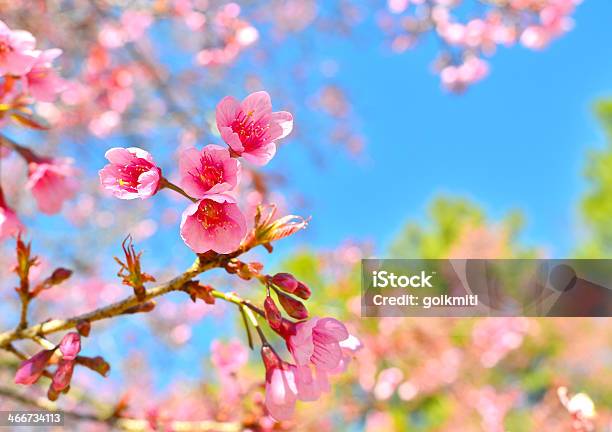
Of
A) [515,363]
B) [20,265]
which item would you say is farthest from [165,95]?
[515,363]

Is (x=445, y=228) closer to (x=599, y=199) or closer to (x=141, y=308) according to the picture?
(x=599, y=199)

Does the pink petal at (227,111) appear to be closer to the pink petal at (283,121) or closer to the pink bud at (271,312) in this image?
the pink petal at (283,121)

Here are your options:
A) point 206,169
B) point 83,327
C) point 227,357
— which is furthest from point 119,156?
point 227,357

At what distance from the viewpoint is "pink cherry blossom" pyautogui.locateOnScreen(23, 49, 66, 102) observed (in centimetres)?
98

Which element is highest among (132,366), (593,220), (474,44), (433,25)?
(593,220)

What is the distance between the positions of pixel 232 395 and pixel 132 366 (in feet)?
15.8

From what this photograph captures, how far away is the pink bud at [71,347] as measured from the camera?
0.72m

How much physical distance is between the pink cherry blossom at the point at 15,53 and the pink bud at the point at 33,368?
478 millimetres

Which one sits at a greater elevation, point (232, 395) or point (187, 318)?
point (187, 318)

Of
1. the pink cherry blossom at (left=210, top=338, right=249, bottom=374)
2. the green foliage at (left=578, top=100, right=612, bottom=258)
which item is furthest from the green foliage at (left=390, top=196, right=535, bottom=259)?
the pink cherry blossom at (left=210, top=338, right=249, bottom=374)

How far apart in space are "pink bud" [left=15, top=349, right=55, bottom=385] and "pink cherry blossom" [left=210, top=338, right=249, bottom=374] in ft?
1.32

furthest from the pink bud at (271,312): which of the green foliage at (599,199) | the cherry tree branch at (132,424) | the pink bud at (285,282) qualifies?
the green foliage at (599,199)

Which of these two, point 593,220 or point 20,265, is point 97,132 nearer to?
point 20,265

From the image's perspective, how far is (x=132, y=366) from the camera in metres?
5.56
